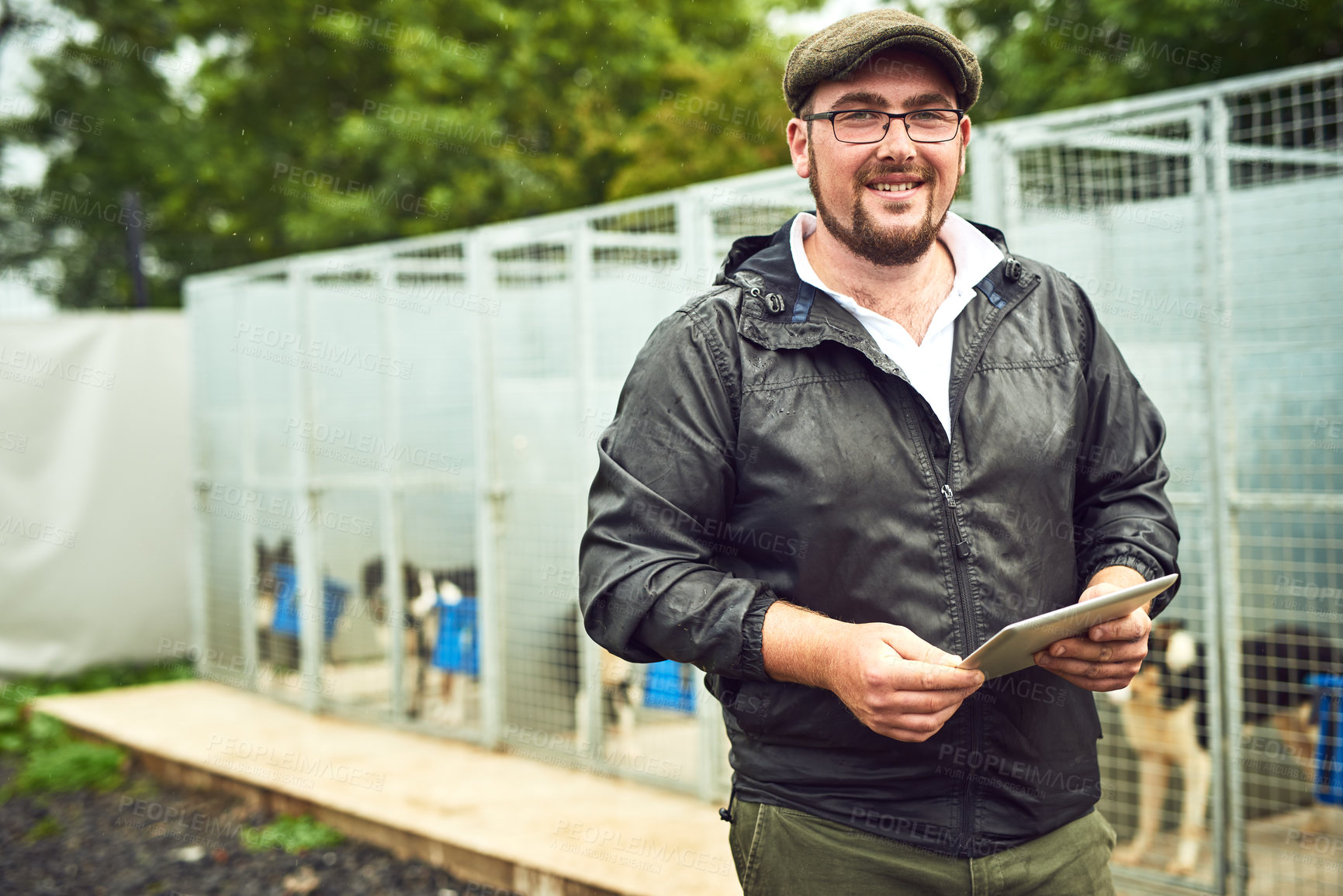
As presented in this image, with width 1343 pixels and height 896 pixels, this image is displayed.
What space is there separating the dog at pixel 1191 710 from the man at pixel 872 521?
2.37m

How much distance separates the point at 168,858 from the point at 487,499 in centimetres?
256

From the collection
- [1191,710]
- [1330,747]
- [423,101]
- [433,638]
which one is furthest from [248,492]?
[423,101]

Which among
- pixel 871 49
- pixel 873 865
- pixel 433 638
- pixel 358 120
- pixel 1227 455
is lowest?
pixel 433 638

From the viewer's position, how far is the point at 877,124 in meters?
1.93

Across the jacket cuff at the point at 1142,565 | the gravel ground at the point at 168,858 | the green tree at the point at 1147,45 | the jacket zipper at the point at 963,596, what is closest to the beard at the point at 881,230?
the jacket zipper at the point at 963,596

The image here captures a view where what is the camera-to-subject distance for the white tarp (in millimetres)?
9148

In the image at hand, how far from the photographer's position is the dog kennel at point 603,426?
4180mm

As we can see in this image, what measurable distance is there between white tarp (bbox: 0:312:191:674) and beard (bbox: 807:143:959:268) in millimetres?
9096

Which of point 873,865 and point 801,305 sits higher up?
point 801,305

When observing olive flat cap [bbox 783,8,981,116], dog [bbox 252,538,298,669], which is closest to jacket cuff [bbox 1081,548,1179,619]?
olive flat cap [bbox 783,8,981,116]

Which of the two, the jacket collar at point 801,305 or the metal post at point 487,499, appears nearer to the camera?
the jacket collar at point 801,305

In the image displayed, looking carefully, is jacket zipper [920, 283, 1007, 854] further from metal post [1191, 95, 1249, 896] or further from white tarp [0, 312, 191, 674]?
white tarp [0, 312, 191, 674]

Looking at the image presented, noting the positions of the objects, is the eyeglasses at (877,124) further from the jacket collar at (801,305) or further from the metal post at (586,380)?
the metal post at (586,380)

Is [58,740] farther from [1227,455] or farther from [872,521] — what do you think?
[872,521]
